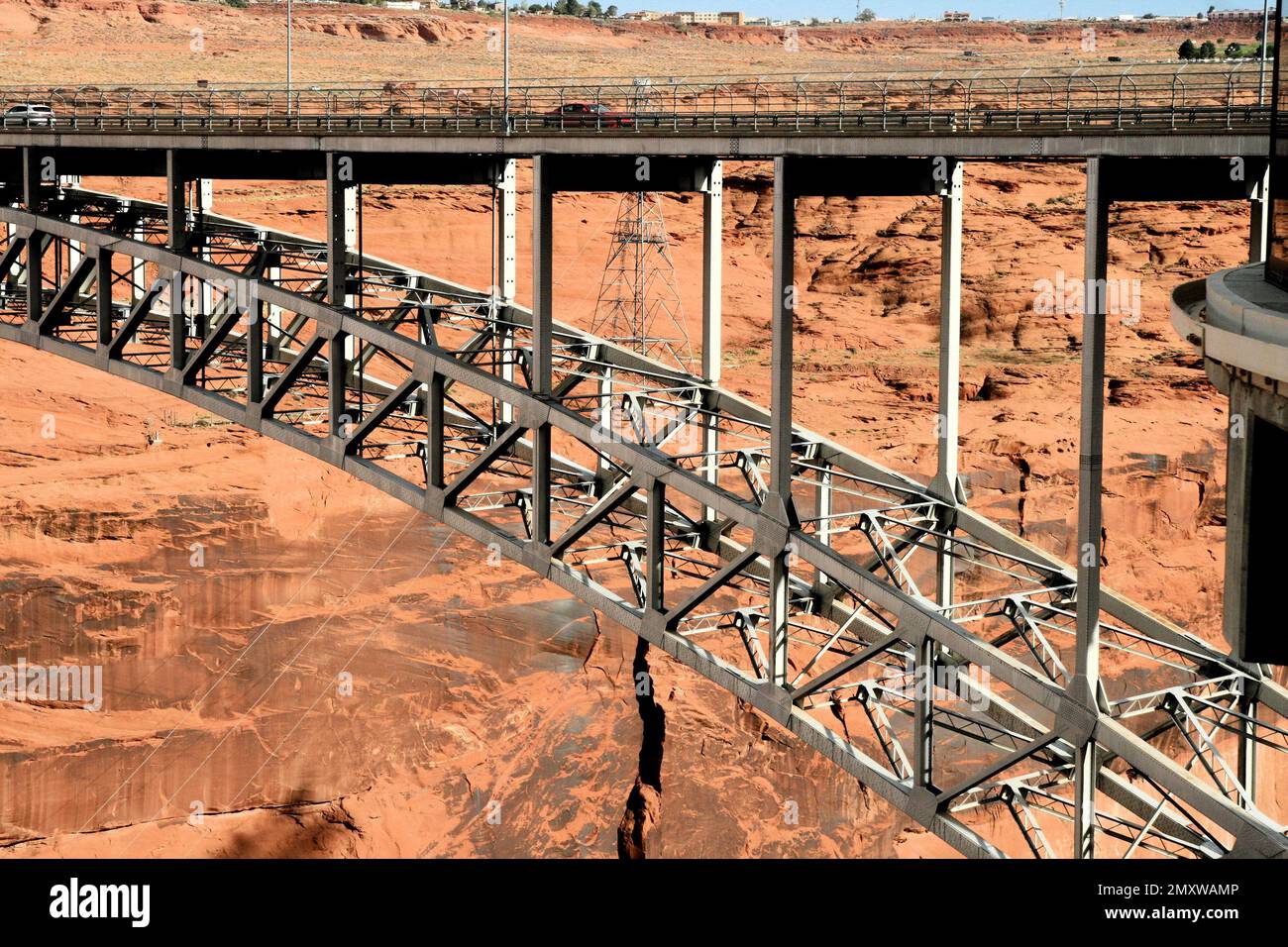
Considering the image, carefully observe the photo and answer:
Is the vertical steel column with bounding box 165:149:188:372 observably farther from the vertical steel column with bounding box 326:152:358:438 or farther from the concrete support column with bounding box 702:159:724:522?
the concrete support column with bounding box 702:159:724:522

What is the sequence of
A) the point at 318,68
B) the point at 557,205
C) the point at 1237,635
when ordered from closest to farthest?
1. the point at 1237,635
2. the point at 557,205
3. the point at 318,68

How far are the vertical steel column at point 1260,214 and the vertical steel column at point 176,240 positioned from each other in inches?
684

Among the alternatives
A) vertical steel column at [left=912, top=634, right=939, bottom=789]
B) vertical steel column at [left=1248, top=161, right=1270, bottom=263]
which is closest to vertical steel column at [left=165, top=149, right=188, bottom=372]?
A: vertical steel column at [left=912, top=634, right=939, bottom=789]

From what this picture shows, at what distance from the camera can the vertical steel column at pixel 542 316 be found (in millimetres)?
25312

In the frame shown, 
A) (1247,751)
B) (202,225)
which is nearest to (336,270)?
(202,225)

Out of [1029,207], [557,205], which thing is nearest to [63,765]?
[557,205]

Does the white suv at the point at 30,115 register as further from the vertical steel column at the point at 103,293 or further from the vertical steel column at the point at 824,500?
the vertical steel column at the point at 824,500

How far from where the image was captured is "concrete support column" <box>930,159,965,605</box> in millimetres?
23938

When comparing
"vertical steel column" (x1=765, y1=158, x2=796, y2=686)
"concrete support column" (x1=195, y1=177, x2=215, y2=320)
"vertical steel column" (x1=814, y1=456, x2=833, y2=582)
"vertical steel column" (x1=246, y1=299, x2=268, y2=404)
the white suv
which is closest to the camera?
"vertical steel column" (x1=765, y1=158, x2=796, y2=686)

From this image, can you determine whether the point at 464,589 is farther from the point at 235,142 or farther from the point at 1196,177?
the point at 1196,177

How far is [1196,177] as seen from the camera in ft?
68.7

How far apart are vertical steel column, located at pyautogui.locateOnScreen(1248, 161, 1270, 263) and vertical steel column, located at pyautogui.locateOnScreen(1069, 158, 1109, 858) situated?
2673mm

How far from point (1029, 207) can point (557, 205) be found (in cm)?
1391

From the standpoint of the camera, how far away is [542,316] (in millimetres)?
25531
